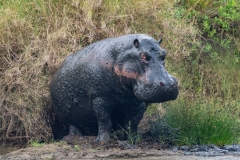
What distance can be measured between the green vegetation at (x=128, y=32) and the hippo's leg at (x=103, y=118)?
2.39ft

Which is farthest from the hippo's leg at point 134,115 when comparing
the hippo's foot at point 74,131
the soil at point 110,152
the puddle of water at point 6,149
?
the puddle of water at point 6,149

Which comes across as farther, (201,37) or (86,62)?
(201,37)

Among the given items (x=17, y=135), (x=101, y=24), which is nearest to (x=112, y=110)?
(x=17, y=135)

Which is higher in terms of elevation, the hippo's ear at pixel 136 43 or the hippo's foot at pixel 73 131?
the hippo's ear at pixel 136 43

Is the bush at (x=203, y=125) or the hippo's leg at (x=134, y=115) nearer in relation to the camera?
the bush at (x=203, y=125)

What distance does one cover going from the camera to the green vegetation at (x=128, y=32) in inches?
259

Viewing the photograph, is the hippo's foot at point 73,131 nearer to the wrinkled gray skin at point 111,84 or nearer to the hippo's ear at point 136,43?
the wrinkled gray skin at point 111,84

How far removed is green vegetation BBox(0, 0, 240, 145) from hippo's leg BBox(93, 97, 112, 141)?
2.39 ft

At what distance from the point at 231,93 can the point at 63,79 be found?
3449 mm

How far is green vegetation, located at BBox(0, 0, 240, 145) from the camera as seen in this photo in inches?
259

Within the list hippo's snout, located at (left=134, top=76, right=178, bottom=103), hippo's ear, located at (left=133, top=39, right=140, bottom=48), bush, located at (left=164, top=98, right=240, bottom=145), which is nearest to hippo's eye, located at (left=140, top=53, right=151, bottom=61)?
hippo's ear, located at (left=133, top=39, right=140, bottom=48)

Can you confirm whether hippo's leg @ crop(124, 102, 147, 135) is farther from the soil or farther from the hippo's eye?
the hippo's eye

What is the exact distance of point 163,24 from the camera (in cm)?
846

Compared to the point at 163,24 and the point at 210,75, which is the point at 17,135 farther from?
the point at 210,75
